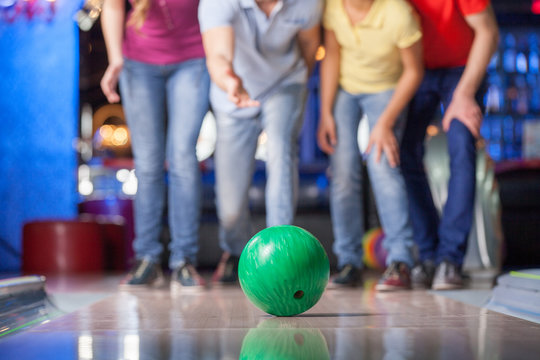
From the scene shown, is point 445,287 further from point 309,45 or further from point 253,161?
point 309,45

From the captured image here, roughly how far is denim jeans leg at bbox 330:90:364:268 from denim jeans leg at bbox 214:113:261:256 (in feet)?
1.22

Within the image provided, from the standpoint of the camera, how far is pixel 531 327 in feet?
4.78

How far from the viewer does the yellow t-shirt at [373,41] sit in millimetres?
2482

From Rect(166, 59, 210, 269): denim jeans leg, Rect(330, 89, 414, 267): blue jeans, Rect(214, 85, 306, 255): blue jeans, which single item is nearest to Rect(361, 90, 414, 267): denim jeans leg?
Rect(330, 89, 414, 267): blue jeans

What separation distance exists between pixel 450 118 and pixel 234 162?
940 mm

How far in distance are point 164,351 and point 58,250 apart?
10.7ft

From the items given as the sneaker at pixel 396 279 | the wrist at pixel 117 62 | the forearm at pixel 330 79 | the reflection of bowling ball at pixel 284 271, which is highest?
the wrist at pixel 117 62

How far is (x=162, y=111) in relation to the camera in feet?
8.90

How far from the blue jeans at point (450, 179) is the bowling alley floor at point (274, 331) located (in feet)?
1.30

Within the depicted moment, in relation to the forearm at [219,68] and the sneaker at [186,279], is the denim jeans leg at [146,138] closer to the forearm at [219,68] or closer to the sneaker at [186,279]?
the sneaker at [186,279]

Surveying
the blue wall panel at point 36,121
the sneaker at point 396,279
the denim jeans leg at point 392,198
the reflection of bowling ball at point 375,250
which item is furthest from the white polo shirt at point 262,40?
the blue wall panel at point 36,121

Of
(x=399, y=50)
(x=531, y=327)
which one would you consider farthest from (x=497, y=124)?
(x=531, y=327)

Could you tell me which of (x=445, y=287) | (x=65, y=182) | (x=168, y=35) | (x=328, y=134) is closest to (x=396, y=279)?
(x=445, y=287)

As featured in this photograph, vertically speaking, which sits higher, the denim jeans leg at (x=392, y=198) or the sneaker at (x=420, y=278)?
the denim jeans leg at (x=392, y=198)
